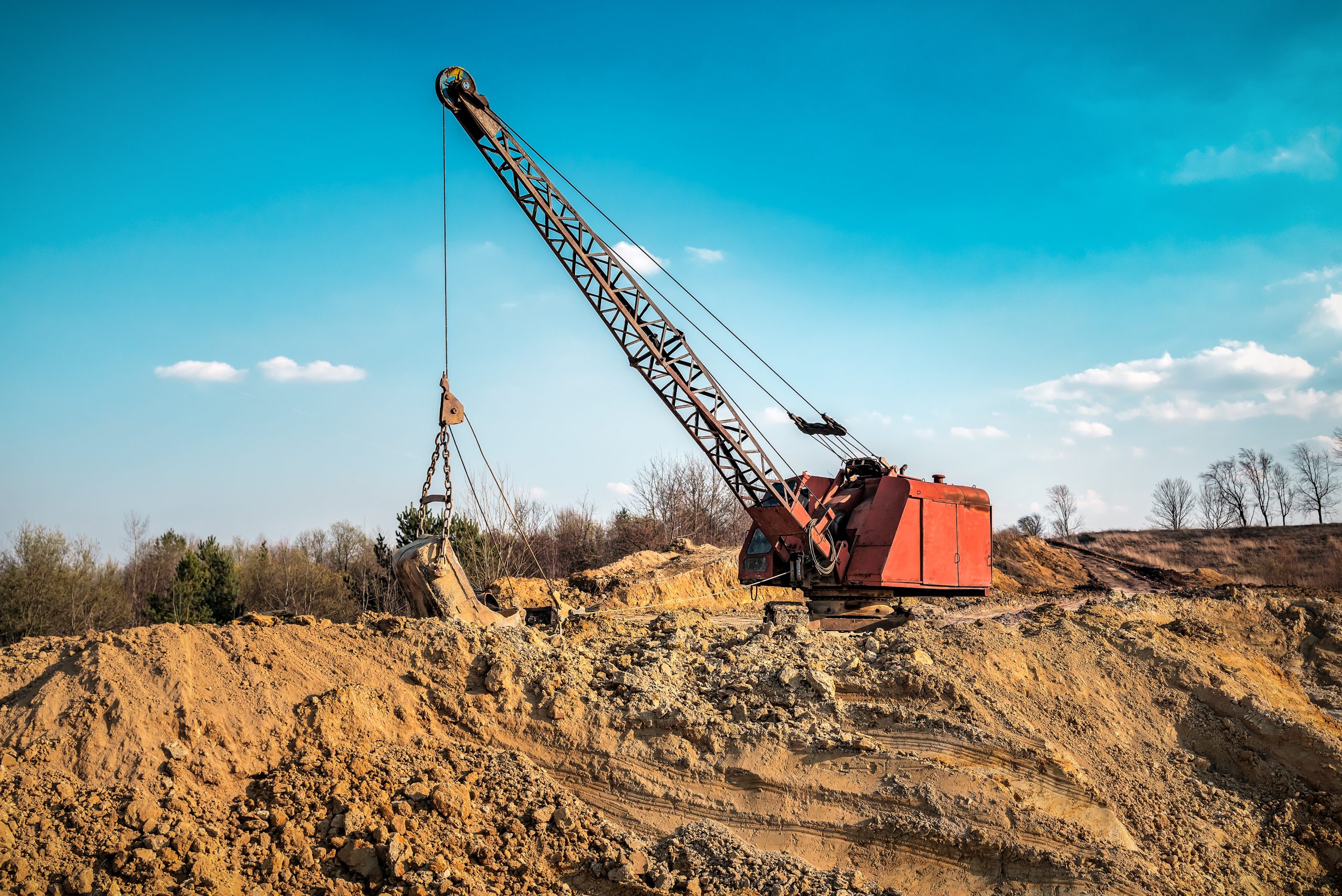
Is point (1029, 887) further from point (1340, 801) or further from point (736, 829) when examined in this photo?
point (1340, 801)

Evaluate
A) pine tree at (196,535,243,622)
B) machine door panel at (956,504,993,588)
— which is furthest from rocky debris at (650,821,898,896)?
pine tree at (196,535,243,622)

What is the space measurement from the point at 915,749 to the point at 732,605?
51.4 feet

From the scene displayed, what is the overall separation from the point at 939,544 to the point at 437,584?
808 cm

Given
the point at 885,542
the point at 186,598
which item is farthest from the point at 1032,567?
the point at 186,598

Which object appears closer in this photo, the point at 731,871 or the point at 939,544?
the point at 731,871

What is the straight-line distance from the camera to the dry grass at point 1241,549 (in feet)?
96.8

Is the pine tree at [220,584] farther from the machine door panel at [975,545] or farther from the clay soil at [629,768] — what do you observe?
the machine door panel at [975,545]

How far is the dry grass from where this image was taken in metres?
29.5

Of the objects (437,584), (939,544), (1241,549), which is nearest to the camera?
(437,584)

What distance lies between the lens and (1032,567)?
28453 millimetres

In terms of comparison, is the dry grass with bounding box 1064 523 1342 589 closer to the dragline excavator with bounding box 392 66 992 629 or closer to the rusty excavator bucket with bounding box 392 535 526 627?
the dragline excavator with bounding box 392 66 992 629

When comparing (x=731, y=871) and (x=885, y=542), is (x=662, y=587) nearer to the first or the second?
(x=885, y=542)

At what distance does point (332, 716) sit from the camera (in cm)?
651

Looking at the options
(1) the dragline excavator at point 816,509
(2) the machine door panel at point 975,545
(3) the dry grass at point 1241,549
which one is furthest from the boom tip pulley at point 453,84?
(3) the dry grass at point 1241,549
